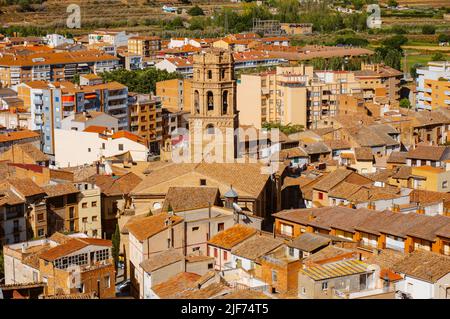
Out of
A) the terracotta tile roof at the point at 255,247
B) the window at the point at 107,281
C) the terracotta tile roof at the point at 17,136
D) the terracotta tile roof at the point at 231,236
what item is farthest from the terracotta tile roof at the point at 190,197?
the terracotta tile roof at the point at 17,136

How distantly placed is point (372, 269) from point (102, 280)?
3.91 meters

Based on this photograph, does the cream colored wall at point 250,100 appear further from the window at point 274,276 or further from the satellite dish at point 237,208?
the window at point 274,276

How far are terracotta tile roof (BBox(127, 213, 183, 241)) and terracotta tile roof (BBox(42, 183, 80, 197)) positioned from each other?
12.4 feet

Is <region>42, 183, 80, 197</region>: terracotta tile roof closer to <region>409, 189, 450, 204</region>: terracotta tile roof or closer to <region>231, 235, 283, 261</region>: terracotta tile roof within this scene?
<region>231, 235, 283, 261</region>: terracotta tile roof

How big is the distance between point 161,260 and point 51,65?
32.3 meters

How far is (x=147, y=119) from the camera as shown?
109ft

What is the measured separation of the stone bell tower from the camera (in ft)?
62.9

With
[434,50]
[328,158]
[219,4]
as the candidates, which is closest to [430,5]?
[219,4]

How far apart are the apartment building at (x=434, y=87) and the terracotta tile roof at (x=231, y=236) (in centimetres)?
2384

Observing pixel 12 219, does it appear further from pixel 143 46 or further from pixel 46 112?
pixel 143 46

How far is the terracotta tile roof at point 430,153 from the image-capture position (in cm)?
2072

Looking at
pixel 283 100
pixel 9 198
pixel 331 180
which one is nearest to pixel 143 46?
pixel 283 100

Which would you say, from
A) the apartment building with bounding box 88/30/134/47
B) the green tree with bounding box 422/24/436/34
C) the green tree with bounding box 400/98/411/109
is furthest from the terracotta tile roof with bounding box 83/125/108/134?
the green tree with bounding box 422/24/436/34
